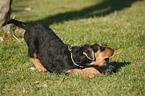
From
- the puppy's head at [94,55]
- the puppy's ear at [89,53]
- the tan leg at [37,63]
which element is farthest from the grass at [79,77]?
the puppy's ear at [89,53]

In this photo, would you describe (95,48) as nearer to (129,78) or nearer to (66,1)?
(129,78)

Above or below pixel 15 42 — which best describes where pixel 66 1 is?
above

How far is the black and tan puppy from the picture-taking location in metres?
3.76

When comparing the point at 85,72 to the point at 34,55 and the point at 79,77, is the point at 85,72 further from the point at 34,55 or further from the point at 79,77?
the point at 34,55

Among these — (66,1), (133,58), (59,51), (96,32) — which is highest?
(66,1)

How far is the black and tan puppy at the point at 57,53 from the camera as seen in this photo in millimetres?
3762

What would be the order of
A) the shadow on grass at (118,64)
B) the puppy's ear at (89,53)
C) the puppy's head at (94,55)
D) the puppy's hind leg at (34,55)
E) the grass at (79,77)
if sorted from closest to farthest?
the grass at (79,77) < the puppy's ear at (89,53) < the puppy's head at (94,55) < the shadow on grass at (118,64) < the puppy's hind leg at (34,55)

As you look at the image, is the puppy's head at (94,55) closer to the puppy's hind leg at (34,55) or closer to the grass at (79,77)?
the grass at (79,77)

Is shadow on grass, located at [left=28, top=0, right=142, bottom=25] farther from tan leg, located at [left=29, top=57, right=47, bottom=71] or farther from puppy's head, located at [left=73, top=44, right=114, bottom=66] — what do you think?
puppy's head, located at [left=73, top=44, right=114, bottom=66]

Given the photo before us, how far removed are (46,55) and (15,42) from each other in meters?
2.12

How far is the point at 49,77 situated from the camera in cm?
406

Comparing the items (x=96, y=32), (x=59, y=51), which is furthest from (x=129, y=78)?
(x=96, y=32)

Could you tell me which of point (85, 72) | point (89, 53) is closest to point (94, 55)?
point (89, 53)

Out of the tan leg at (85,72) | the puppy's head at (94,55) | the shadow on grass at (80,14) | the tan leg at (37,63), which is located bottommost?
the tan leg at (85,72)
